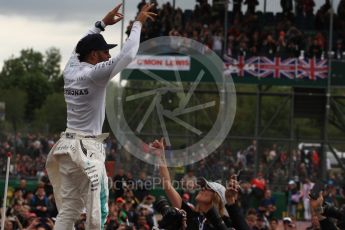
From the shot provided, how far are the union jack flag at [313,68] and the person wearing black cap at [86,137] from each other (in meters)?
23.6

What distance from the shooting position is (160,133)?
107 ft

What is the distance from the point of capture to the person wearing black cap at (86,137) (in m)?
9.73

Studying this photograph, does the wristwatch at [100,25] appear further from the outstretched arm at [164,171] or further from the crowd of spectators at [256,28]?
the crowd of spectators at [256,28]

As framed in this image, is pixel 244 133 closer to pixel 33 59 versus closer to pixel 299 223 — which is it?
pixel 299 223

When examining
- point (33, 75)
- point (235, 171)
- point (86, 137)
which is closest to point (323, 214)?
point (86, 137)

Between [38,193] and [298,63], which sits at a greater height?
[298,63]

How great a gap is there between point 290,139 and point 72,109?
23.5m

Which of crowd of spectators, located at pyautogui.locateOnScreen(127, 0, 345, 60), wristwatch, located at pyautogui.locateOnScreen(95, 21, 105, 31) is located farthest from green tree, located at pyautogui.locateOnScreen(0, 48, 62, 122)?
wristwatch, located at pyautogui.locateOnScreen(95, 21, 105, 31)

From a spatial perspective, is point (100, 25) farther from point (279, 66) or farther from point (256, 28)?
point (256, 28)

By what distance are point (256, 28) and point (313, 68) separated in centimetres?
298

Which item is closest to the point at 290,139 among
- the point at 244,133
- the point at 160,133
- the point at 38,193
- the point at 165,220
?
the point at 244,133

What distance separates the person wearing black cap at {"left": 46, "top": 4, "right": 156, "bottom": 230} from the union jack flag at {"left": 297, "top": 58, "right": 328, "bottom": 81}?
77.3 feet

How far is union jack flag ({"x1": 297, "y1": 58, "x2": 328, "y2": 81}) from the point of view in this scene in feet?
109

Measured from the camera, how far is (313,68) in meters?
33.2
